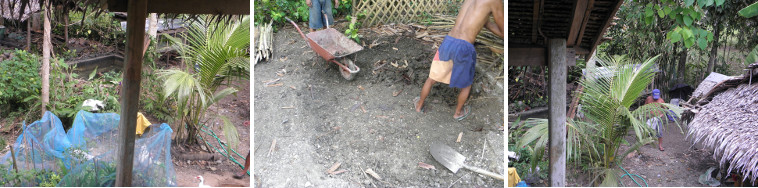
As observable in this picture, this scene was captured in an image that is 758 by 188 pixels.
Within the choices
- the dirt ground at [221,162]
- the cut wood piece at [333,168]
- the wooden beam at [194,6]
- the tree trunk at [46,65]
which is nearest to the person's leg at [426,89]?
the cut wood piece at [333,168]

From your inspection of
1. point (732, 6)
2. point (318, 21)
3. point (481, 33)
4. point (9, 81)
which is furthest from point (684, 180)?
point (9, 81)

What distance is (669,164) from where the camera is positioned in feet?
23.6

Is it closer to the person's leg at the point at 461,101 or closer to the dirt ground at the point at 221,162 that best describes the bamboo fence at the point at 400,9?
the person's leg at the point at 461,101

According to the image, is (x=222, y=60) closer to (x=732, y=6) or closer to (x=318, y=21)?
(x=318, y=21)

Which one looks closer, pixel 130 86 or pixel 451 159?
pixel 451 159

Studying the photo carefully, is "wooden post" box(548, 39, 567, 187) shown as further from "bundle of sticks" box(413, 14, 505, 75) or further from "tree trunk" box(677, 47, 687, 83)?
"tree trunk" box(677, 47, 687, 83)

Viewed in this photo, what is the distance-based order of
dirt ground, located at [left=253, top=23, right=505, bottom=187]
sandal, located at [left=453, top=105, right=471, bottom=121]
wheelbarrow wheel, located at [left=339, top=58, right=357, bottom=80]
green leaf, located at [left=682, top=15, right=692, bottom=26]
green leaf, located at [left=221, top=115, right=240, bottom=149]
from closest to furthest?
dirt ground, located at [left=253, top=23, right=505, bottom=187] → sandal, located at [left=453, top=105, right=471, bottom=121] → wheelbarrow wheel, located at [left=339, top=58, right=357, bottom=80] → green leaf, located at [left=682, top=15, right=692, bottom=26] → green leaf, located at [left=221, top=115, right=240, bottom=149]

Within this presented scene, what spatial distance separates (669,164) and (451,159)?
242 inches

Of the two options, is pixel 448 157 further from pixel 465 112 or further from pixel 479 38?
pixel 479 38

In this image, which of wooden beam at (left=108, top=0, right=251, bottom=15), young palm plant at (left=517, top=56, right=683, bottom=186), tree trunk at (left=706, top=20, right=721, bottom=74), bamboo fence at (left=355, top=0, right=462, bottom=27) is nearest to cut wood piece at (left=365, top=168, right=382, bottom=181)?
bamboo fence at (left=355, top=0, right=462, bottom=27)

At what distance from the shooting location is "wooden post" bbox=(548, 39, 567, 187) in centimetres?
312

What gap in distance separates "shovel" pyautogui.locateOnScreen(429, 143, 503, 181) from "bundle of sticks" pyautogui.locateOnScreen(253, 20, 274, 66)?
0.65 meters

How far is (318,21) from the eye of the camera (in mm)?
2271

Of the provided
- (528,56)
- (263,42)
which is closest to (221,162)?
(528,56)
